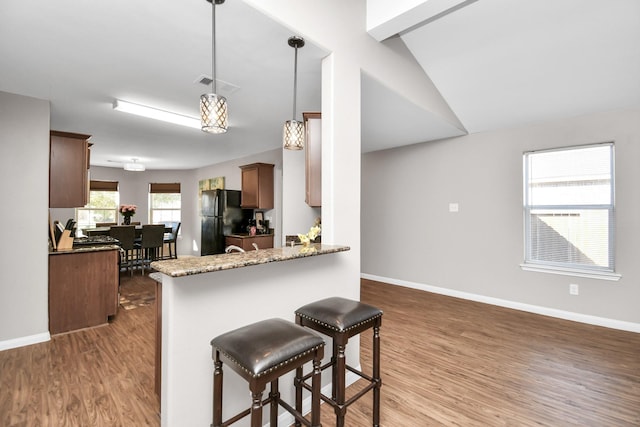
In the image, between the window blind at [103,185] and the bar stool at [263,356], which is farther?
the window blind at [103,185]

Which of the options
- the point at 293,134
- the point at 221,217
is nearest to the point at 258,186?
the point at 221,217

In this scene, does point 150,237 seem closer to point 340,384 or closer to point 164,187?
point 164,187

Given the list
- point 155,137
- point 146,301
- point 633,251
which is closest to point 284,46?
point 155,137

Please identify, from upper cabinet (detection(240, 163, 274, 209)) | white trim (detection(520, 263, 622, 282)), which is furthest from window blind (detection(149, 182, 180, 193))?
white trim (detection(520, 263, 622, 282))

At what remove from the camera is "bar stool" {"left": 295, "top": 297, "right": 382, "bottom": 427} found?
146 cm

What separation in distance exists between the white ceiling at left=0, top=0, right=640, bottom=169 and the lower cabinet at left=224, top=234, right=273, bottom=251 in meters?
2.10

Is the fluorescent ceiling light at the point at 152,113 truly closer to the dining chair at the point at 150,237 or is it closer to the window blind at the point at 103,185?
the dining chair at the point at 150,237

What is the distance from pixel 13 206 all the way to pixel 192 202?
18.0ft

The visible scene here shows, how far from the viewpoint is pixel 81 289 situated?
3105 mm

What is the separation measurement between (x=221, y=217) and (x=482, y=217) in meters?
4.41

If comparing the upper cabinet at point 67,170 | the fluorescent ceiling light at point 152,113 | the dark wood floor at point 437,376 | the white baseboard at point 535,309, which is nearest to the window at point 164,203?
the upper cabinet at point 67,170

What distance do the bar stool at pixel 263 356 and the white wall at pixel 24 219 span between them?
2.72m

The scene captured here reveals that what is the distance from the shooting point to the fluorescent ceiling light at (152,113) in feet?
10.1

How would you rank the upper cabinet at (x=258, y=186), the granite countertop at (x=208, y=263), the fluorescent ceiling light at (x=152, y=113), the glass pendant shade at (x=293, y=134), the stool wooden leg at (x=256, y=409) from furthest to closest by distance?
1. the upper cabinet at (x=258, y=186)
2. the fluorescent ceiling light at (x=152, y=113)
3. the glass pendant shade at (x=293, y=134)
4. the granite countertop at (x=208, y=263)
5. the stool wooden leg at (x=256, y=409)
